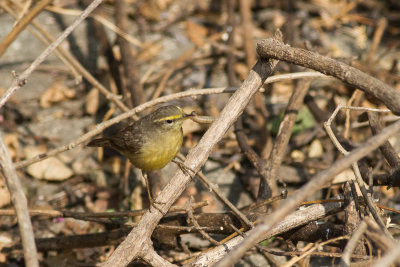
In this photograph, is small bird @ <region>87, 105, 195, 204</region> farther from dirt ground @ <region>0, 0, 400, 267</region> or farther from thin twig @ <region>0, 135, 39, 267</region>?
thin twig @ <region>0, 135, 39, 267</region>

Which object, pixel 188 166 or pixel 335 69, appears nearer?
pixel 335 69

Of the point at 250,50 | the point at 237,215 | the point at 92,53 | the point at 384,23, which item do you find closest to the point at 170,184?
the point at 237,215

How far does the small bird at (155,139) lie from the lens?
15.0 feet

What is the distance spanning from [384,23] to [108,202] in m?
5.10

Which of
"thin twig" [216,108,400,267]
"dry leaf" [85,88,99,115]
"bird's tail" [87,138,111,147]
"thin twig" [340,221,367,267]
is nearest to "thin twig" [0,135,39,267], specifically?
"thin twig" [216,108,400,267]

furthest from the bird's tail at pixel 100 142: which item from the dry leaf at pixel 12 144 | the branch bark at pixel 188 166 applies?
the branch bark at pixel 188 166

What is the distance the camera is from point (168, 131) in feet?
15.4

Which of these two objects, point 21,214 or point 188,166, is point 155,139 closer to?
point 188,166

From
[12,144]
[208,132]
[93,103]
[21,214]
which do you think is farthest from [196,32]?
[21,214]

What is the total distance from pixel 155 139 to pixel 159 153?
0.18 metres

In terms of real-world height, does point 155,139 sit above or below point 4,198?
below

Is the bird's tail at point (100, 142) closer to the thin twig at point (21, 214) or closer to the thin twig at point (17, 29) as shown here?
the thin twig at point (17, 29)

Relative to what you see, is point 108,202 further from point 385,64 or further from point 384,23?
point 384,23

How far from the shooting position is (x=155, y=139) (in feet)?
15.4
